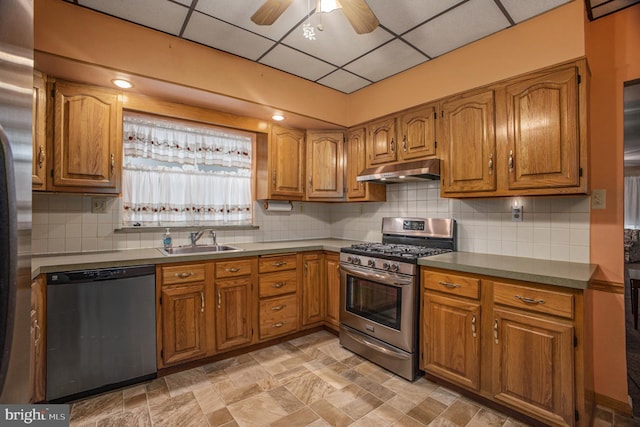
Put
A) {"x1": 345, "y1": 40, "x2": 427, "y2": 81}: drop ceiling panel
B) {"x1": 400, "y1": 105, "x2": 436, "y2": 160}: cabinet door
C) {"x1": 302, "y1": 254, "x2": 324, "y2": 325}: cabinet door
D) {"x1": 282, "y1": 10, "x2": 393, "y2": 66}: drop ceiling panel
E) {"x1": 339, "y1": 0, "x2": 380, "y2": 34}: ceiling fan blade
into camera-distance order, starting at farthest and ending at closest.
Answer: {"x1": 302, "y1": 254, "x2": 324, "y2": 325}: cabinet door → {"x1": 400, "y1": 105, "x2": 436, "y2": 160}: cabinet door → {"x1": 345, "y1": 40, "x2": 427, "y2": 81}: drop ceiling panel → {"x1": 282, "y1": 10, "x2": 393, "y2": 66}: drop ceiling panel → {"x1": 339, "y1": 0, "x2": 380, "y2": 34}: ceiling fan blade

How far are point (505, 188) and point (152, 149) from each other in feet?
9.73

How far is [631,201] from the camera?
193 cm

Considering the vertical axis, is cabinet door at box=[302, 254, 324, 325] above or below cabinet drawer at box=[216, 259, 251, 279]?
below

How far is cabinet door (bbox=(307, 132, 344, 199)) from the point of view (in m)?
3.40

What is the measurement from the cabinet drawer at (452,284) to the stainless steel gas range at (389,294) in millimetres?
94

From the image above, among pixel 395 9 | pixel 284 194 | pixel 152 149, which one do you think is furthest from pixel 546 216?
pixel 152 149

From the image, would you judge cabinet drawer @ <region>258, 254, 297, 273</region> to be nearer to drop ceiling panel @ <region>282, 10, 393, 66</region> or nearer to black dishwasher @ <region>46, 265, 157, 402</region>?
black dishwasher @ <region>46, 265, 157, 402</region>

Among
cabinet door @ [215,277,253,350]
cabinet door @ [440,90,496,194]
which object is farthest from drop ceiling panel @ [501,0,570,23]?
cabinet door @ [215,277,253,350]

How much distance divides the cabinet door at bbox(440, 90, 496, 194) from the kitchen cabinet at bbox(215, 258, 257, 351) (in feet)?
6.10

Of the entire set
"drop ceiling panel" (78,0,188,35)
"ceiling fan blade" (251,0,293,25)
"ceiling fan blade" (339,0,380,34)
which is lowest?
"ceiling fan blade" (339,0,380,34)

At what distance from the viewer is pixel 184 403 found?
79.3 inches

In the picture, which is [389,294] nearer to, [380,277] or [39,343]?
[380,277]

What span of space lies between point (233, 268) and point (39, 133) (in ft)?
5.35

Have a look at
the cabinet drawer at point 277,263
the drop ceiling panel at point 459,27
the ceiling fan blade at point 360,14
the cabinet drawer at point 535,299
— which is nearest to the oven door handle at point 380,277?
the cabinet drawer at point 277,263
